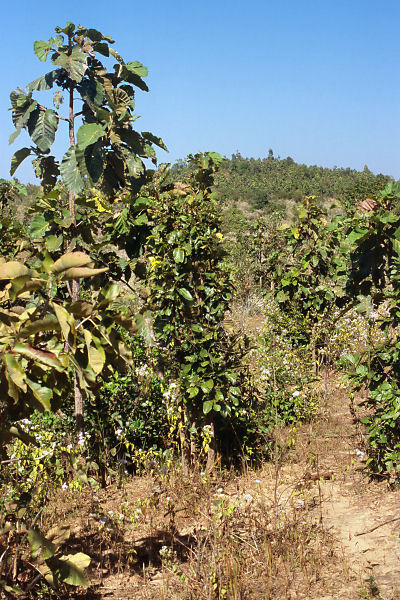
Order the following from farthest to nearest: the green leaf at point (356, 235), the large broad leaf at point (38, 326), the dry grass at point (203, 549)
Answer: the green leaf at point (356, 235) < the dry grass at point (203, 549) < the large broad leaf at point (38, 326)

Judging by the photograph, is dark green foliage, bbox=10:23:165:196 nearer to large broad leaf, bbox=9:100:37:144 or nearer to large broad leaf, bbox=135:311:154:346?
large broad leaf, bbox=9:100:37:144

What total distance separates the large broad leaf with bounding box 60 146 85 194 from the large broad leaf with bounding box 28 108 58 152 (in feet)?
0.70

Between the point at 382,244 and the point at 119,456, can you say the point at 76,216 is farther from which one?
the point at 382,244

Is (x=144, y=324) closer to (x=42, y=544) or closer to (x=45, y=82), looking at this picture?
(x=42, y=544)

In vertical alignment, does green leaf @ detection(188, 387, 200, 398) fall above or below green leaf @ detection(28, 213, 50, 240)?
below

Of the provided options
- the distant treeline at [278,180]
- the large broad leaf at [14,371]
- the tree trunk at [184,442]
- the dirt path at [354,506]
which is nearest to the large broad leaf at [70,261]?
the large broad leaf at [14,371]

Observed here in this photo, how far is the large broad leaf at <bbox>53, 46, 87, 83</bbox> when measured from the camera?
3.27m

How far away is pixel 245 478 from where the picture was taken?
13.6 ft

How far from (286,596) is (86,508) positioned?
1.66m

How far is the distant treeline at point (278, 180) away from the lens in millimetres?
35919

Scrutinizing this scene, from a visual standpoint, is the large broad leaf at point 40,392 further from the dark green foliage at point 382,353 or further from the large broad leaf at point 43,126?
the dark green foliage at point 382,353

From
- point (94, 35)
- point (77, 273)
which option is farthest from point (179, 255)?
point (77, 273)

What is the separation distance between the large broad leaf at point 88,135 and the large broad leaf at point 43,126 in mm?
447

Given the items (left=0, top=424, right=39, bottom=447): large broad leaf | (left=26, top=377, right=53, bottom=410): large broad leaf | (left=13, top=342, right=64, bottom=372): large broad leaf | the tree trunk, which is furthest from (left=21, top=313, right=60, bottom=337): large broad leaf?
the tree trunk
